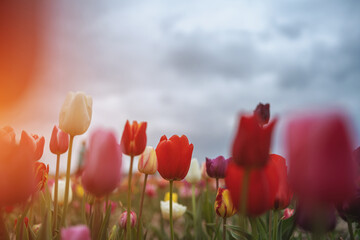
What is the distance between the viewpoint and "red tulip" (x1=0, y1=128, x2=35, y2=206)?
3.46 ft

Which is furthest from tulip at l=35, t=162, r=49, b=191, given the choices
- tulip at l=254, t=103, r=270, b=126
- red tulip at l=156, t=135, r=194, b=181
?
tulip at l=254, t=103, r=270, b=126

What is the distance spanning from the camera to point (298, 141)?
0.81m

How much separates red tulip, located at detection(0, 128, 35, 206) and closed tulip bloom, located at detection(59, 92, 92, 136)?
0.44m

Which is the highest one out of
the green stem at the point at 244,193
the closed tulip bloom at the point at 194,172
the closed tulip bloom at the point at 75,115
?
the closed tulip bloom at the point at 75,115

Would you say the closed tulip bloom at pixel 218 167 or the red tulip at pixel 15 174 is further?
the closed tulip bloom at pixel 218 167

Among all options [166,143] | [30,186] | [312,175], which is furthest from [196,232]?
[312,175]

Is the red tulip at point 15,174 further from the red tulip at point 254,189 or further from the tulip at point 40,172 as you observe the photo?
the red tulip at point 254,189

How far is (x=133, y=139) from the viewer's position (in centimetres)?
151

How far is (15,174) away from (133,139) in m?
0.57

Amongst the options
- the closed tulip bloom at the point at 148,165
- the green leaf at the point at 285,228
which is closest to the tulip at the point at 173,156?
A: the closed tulip bloom at the point at 148,165

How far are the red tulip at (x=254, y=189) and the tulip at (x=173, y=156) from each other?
0.60 metres

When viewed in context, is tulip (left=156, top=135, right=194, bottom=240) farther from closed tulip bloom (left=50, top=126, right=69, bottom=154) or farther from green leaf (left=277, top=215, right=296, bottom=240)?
green leaf (left=277, top=215, right=296, bottom=240)

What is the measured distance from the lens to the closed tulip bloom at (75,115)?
154 cm

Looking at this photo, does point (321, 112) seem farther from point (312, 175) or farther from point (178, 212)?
point (178, 212)
